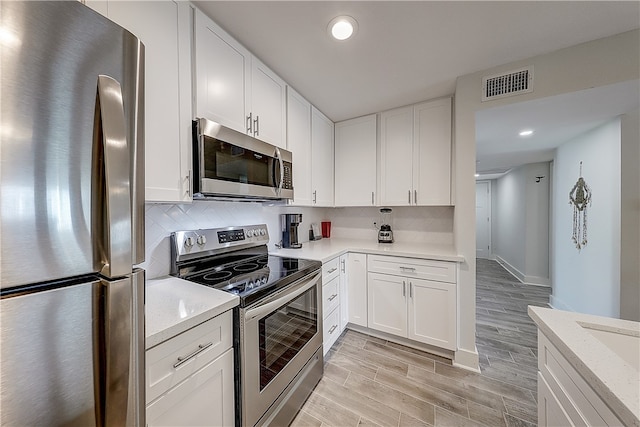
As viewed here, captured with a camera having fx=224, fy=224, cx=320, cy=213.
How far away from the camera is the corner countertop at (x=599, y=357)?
0.51 m

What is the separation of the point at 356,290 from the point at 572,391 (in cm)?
175

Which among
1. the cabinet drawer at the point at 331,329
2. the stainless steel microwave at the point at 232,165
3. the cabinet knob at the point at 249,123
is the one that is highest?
the cabinet knob at the point at 249,123

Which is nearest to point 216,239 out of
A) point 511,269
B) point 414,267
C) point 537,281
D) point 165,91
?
point 165,91

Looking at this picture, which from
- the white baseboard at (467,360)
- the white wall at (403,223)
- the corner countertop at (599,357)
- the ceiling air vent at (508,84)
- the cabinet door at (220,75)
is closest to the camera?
the corner countertop at (599,357)

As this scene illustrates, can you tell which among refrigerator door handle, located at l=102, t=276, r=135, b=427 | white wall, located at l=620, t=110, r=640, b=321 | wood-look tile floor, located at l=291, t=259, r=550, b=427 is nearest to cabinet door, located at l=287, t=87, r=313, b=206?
wood-look tile floor, located at l=291, t=259, r=550, b=427

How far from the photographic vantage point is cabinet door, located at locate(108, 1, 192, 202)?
1.03 m

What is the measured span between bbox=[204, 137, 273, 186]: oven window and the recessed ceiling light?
2.98 feet

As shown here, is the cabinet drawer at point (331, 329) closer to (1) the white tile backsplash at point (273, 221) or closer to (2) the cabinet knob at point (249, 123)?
(1) the white tile backsplash at point (273, 221)

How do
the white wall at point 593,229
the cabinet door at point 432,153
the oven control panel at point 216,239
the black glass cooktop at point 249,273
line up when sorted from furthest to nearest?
the cabinet door at point 432,153
the white wall at point 593,229
the oven control panel at point 216,239
the black glass cooktop at point 249,273

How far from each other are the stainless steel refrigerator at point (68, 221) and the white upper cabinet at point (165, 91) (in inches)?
25.1

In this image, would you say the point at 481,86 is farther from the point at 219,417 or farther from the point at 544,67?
the point at 219,417

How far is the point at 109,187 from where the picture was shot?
466 millimetres

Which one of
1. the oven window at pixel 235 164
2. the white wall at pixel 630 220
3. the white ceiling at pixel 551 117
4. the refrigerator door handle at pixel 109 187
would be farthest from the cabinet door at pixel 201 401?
the white wall at pixel 630 220

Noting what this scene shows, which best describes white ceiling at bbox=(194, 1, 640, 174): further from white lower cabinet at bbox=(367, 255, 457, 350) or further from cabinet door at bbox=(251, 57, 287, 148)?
white lower cabinet at bbox=(367, 255, 457, 350)
